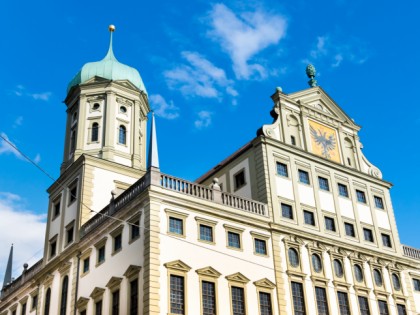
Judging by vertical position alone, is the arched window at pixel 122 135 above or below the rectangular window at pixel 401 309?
above

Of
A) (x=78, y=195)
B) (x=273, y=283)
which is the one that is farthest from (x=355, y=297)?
(x=78, y=195)

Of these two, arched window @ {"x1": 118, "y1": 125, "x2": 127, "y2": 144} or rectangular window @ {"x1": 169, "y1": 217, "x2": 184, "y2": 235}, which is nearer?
rectangular window @ {"x1": 169, "y1": 217, "x2": 184, "y2": 235}

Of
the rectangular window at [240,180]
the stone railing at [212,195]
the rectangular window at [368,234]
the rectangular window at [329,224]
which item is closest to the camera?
the stone railing at [212,195]

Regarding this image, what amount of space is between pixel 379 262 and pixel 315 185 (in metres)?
7.92

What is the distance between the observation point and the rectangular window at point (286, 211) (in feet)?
141

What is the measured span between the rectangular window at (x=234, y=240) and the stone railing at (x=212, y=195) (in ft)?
6.43

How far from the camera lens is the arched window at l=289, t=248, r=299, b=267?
40.8 metres

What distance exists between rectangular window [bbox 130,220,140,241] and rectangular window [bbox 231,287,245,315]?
679 cm

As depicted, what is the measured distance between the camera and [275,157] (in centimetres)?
4497

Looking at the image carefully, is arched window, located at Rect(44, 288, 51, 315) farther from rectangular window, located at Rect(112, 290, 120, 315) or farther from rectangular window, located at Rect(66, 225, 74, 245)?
rectangular window, located at Rect(112, 290, 120, 315)

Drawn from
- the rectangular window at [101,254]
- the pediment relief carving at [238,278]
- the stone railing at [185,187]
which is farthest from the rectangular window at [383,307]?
the rectangular window at [101,254]

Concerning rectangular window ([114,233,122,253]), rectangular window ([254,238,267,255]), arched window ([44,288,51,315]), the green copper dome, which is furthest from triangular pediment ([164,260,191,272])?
the green copper dome

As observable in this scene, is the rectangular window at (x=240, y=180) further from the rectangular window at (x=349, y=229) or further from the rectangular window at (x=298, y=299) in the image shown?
the rectangular window at (x=298, y=299)

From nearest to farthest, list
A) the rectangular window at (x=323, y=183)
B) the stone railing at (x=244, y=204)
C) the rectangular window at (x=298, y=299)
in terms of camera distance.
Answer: the rectangular window at (x=298, y=299), the stone railing at (x=244, y=204), the rectangular window at (x=323, y=183)
